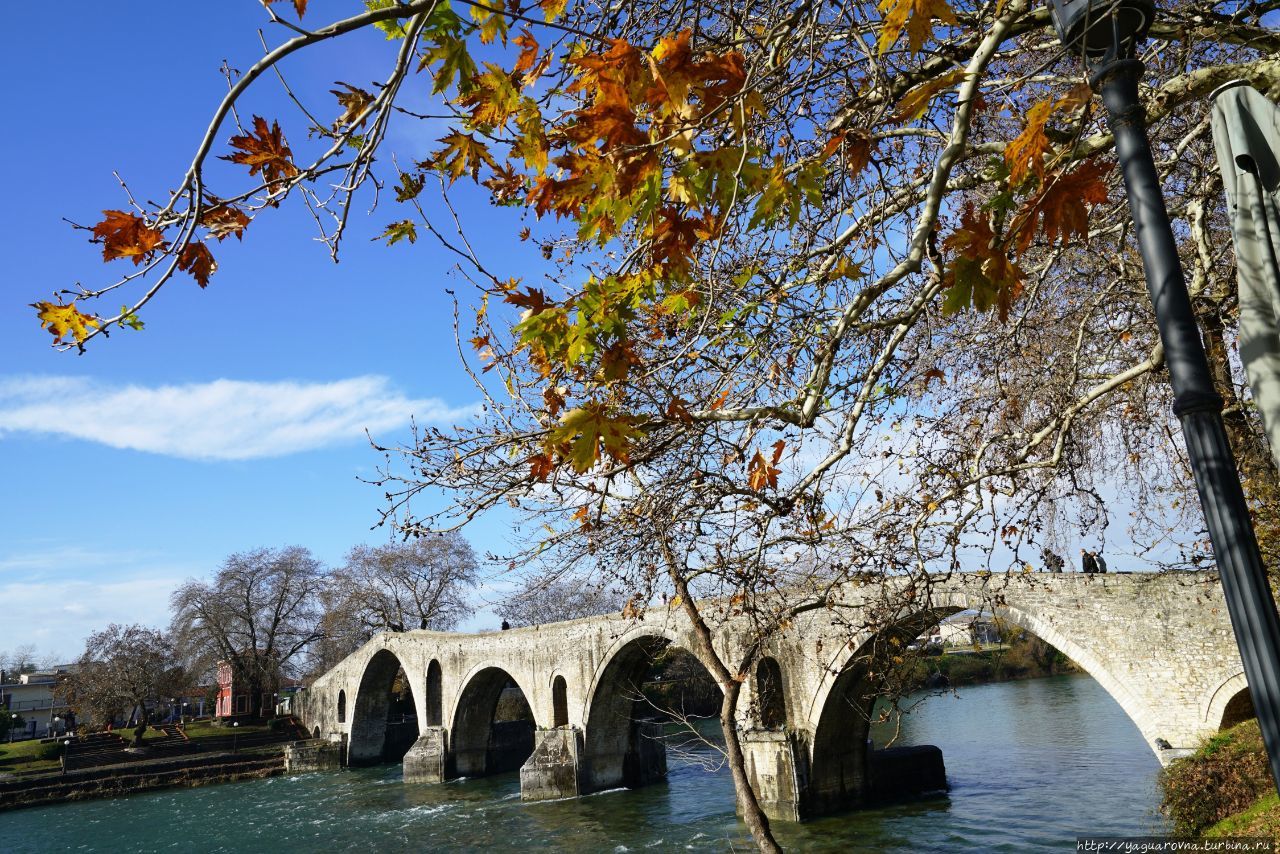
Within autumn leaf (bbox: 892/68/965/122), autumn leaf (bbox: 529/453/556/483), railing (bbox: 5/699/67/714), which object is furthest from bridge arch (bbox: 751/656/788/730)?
railing (bbox: 5/699/67/714)

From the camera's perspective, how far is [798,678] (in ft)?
55.6

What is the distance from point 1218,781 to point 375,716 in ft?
110

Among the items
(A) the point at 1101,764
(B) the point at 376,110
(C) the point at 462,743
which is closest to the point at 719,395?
(B) the point at 376,110

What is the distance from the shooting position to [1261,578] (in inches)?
68.1

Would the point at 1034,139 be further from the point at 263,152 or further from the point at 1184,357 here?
the point at 263,152

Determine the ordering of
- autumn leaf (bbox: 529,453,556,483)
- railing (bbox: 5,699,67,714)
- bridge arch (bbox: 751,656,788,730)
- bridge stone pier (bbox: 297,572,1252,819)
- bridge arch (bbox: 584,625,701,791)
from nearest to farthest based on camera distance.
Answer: autumn leaf (bbox: 529,453,556,483) → bridge stone pier (bbox: 297,572,1252,819) → bridge arch (bbox: 751,656,788,730) → bridge arch (bbox: 584,625,701,791) → railing (bbox: 5,699,67,714)

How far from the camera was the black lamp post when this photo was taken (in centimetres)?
174

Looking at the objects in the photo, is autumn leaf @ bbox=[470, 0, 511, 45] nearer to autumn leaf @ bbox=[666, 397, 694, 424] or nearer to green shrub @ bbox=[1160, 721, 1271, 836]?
autumn leaf @ bbox=[666, 397, 694, 424]

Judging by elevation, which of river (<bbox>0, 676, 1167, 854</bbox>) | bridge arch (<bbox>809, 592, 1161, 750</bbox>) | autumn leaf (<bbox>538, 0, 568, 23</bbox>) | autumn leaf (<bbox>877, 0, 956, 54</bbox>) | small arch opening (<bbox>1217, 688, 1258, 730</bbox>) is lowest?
river (<bbox>0, 676, 1167, 854</bbox>)

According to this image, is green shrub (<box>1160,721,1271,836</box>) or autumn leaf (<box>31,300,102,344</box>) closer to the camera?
autumn leaf (<box>31,300,102,344</box>)

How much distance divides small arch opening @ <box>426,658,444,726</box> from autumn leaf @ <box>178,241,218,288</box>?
3020 cm

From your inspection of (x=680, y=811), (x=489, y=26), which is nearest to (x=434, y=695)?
(x=680, y=811)

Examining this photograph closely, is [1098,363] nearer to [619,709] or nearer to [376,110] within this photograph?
[376,110]

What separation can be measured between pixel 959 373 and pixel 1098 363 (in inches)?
45.4
